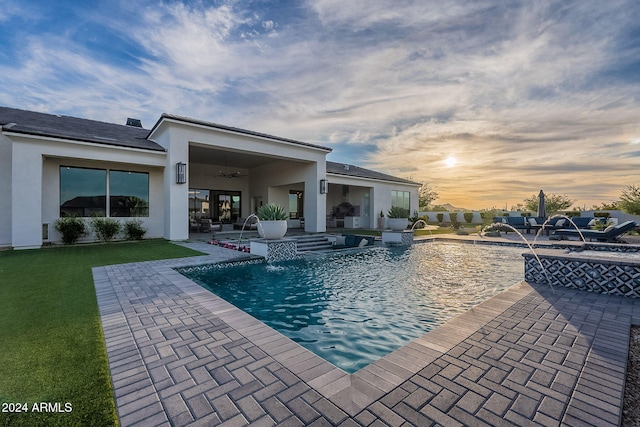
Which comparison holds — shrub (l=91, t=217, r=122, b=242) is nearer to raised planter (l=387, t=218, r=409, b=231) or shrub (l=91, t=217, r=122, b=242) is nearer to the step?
the step

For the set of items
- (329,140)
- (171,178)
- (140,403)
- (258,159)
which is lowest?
(140,403)

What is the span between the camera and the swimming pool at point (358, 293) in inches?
143

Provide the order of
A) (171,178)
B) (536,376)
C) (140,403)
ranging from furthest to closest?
(171,178)
(536,376)
(140,403)

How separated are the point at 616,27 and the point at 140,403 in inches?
513

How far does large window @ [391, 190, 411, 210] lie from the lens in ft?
73.8

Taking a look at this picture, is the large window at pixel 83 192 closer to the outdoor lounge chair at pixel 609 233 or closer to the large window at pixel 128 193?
the large window at pixel 128 193

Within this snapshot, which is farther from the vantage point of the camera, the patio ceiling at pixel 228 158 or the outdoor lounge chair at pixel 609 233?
the patio ceiling at pixel 228 158

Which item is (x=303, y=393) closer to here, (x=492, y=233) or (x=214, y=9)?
(x=214, y=9)

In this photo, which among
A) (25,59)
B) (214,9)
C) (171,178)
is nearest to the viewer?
(214,9)

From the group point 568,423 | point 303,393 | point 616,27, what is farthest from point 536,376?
point 616,27

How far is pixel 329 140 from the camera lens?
17.2m

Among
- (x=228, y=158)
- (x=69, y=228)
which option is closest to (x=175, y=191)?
(x=69, y=228)

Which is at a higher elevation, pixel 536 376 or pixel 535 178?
pixel 535 178

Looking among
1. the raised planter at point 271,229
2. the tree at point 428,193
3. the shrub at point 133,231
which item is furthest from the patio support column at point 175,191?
the tree at point 428,193
